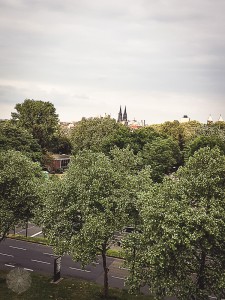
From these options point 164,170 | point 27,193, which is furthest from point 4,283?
point 164,170

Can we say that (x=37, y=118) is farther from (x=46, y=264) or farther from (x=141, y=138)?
(x=46, y=264)

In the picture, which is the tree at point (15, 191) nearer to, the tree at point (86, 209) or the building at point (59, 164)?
the tree at point (86, 209)

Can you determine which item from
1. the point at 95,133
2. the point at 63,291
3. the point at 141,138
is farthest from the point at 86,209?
the point at 95,133

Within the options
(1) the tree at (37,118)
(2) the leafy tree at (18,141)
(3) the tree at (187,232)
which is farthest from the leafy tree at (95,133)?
(3) the tree at (187,232)

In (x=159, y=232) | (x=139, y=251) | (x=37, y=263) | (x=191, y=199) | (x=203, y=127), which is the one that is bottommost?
(x=37, y=263)

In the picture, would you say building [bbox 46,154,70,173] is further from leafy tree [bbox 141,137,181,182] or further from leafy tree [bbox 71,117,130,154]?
leafy tree [bbox 141,137,181,182]

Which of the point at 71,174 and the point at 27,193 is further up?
the point at 71,174

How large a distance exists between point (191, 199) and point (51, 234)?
1080 cm

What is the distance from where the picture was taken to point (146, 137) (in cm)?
7725

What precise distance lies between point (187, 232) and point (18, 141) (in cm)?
5638

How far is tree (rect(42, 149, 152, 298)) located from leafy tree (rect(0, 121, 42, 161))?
43330mm

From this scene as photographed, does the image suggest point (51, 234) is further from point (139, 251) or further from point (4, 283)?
point (4, 283)

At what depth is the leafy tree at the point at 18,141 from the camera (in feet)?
220

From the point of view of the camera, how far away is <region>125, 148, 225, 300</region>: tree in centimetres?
1853
